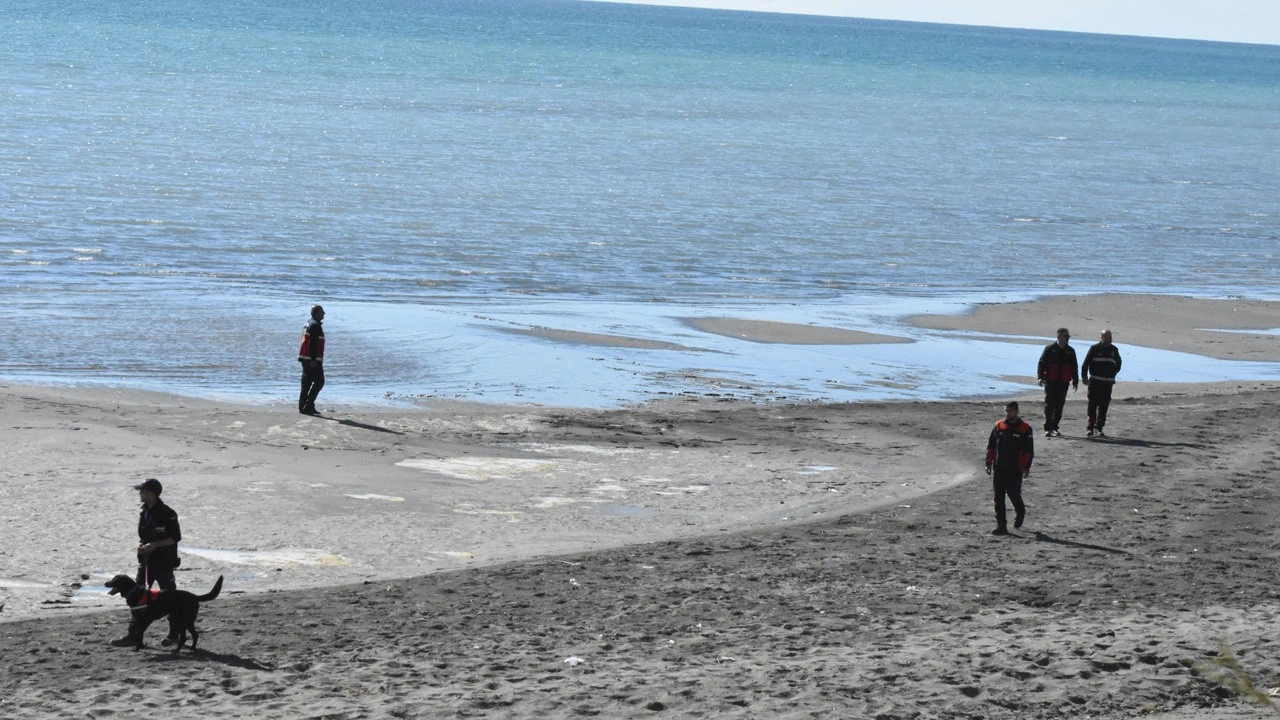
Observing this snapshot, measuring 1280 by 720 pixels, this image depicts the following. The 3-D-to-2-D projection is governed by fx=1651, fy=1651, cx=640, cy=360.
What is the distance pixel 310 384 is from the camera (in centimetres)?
2012

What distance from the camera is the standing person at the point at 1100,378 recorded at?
20328mm

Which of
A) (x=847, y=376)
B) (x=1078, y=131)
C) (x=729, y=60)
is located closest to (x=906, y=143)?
(x=1078, y=131)

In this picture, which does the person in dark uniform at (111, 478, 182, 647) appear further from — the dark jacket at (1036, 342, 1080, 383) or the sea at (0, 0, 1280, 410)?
the dark jacket at (1036, 342, 1080, 383)

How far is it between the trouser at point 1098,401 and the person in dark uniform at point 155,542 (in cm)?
1273

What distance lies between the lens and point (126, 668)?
10.9 meters

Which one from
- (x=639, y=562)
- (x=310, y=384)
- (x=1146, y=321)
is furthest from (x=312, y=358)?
(x=1146, y=321)

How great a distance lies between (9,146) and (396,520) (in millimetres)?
43253

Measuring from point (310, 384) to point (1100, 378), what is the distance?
9.69 m

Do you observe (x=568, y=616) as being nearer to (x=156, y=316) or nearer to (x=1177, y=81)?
(x=156, y=316)

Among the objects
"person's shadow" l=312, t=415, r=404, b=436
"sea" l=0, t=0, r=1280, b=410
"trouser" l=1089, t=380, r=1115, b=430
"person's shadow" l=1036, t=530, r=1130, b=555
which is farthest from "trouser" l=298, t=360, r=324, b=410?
"trouser" l=1089, t=380, r=1115, b=430

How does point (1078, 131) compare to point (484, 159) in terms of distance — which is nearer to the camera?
point (484, 159)

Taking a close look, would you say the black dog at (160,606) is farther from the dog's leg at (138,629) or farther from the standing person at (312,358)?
the standing person at (312,358)

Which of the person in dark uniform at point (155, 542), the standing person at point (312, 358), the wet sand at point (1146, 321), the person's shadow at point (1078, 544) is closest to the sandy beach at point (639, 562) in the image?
the person's shadow at point (1078, 544)

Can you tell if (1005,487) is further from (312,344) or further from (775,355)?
(775,355)
